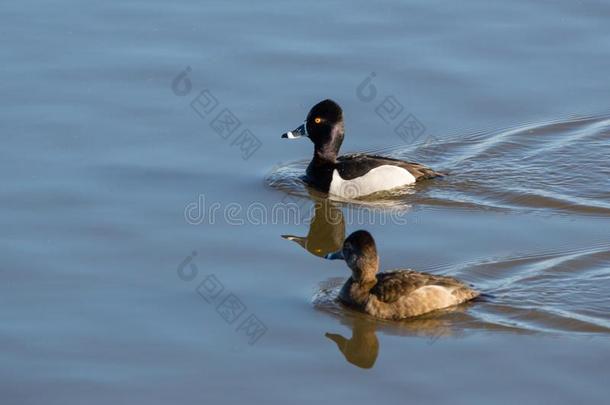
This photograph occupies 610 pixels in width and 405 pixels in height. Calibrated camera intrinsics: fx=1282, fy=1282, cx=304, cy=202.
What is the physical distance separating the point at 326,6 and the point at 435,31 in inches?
65.5

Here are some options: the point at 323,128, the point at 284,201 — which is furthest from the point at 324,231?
the point at 323,128

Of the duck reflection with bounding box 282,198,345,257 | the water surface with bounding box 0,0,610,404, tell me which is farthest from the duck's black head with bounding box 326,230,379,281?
the duck reflection with bounding box 282,198,345,257

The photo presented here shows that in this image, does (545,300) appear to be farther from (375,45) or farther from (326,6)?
(326,6)

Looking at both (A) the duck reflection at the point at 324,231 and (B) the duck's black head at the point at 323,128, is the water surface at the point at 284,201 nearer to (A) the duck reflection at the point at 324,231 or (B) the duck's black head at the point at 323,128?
(A) the duck reflection at the point at 324,231

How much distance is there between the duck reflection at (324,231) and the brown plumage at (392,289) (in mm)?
1404

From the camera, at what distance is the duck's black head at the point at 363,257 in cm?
1016

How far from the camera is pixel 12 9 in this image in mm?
16797

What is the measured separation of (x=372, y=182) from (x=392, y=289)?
11.4ft

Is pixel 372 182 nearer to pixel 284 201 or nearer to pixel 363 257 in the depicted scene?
pixel 284 201

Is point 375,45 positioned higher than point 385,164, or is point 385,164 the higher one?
point 375,45

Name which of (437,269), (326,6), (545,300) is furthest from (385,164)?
(326,6)

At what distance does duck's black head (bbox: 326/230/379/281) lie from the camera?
10164 millimetres

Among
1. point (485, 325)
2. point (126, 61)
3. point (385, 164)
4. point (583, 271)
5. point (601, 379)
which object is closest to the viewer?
point (601, 379)

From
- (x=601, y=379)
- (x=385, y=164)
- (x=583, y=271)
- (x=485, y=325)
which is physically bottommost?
(x=601, y=379)
